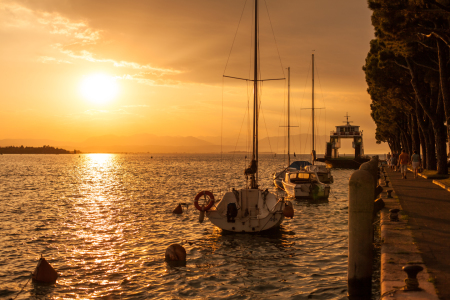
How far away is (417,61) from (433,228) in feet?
70.1

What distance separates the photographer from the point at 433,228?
11.8 meters

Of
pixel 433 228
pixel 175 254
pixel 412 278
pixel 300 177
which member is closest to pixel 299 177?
pixel 300 177

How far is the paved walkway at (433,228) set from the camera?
7668 millimetres

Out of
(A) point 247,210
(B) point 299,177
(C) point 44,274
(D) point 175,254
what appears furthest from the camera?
(B) point 299,177

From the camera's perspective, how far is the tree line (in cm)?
2138

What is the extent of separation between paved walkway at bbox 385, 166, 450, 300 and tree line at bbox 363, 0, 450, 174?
8.03 meters

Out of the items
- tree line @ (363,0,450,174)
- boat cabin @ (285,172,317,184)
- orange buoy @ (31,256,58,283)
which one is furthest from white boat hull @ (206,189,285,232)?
boat cabin @ (285,172,317,184)

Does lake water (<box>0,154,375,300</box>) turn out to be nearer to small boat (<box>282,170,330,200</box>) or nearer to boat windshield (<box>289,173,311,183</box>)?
small boat (<box>282,170,330,200</box>)

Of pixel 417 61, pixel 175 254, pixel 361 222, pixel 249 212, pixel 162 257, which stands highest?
pixel 417 61

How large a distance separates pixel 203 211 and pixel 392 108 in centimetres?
3637

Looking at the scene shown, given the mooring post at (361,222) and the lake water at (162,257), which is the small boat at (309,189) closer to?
the lake water at (162,257)

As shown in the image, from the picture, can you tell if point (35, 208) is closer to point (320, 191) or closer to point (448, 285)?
point (320, 191)

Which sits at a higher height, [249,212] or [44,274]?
[249,212]

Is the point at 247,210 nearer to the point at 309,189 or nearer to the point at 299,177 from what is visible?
the point at 309,189
